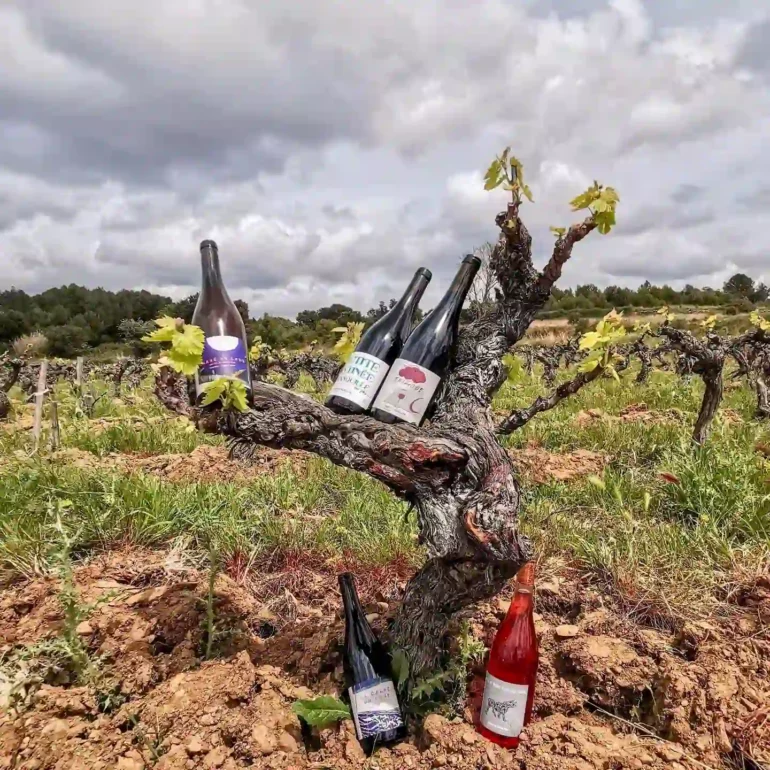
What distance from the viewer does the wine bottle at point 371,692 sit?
1808 millimetres

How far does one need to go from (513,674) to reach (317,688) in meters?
0.75

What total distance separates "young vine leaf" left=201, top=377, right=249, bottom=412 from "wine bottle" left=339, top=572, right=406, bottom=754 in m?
1.10

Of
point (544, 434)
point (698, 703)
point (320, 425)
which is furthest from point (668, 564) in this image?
point (544, 434)

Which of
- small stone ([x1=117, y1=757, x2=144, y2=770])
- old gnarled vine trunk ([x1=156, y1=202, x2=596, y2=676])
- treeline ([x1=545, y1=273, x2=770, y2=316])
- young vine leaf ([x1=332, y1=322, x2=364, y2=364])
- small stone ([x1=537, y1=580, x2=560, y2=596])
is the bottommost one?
small stone ([x1=117, y1=757, x2=144, y2=770])

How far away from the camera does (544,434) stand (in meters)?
5.95

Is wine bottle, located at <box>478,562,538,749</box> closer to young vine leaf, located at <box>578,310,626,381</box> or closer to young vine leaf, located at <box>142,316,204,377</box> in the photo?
young vine leaf, located at <box>578,310,626,381</box>

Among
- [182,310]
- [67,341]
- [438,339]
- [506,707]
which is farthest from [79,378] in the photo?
[67,341]

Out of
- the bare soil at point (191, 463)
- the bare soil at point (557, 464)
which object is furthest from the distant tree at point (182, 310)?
the bare soil at point (557, 464)

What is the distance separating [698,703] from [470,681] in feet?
2.60

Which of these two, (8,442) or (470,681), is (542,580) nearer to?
(470,681)

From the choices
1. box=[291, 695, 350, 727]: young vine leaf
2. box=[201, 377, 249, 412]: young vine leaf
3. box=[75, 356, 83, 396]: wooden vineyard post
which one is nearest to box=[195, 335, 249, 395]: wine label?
box=[201, 377, 249, 412]: young vine leaf

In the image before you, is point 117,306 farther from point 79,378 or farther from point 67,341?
point 79,378

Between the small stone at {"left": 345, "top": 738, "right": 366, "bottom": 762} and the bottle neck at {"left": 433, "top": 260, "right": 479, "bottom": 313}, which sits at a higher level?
the bottle neck at {"left": 433, "top": 260, "right": 479, "bottom": 313}

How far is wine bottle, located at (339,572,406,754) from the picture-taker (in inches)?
71.2
